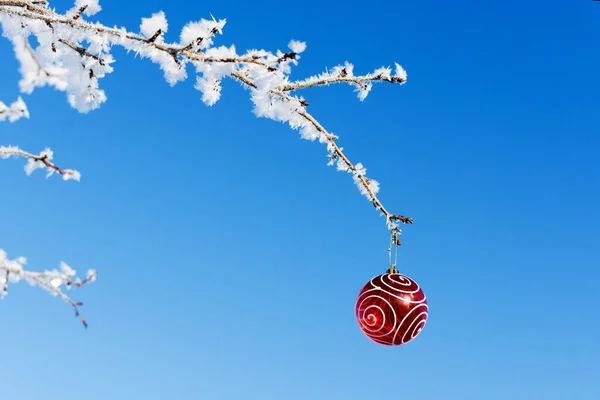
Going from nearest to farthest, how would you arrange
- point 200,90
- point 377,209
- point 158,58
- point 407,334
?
1. point 158,58
2. point 200,90
3. point 377,209
4. point 407,334

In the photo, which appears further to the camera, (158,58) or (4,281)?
(4,281)

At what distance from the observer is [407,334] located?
4258 mm

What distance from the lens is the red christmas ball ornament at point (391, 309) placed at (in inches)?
163

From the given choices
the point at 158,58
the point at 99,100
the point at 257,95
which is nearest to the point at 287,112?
the point at 257,95

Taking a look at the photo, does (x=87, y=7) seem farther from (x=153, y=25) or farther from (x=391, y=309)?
(x=391, y=309)

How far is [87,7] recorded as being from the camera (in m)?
→ 2.32

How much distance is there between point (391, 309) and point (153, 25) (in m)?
2.84

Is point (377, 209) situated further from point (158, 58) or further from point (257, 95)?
point (158, 58)

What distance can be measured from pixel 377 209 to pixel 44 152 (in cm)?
205

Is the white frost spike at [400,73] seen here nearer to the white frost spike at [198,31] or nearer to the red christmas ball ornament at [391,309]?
the white frost spike at [198,31]

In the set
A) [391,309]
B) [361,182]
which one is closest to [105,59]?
[361,182]

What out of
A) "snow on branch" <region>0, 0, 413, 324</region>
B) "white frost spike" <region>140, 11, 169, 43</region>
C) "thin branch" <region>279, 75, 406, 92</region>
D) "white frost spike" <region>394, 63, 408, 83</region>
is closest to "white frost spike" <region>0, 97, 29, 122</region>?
"snow on branch" <region>0, 0, 413, 324</region>

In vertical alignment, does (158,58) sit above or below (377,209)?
below

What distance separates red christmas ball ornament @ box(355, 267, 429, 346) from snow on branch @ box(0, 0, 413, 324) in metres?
1.99
